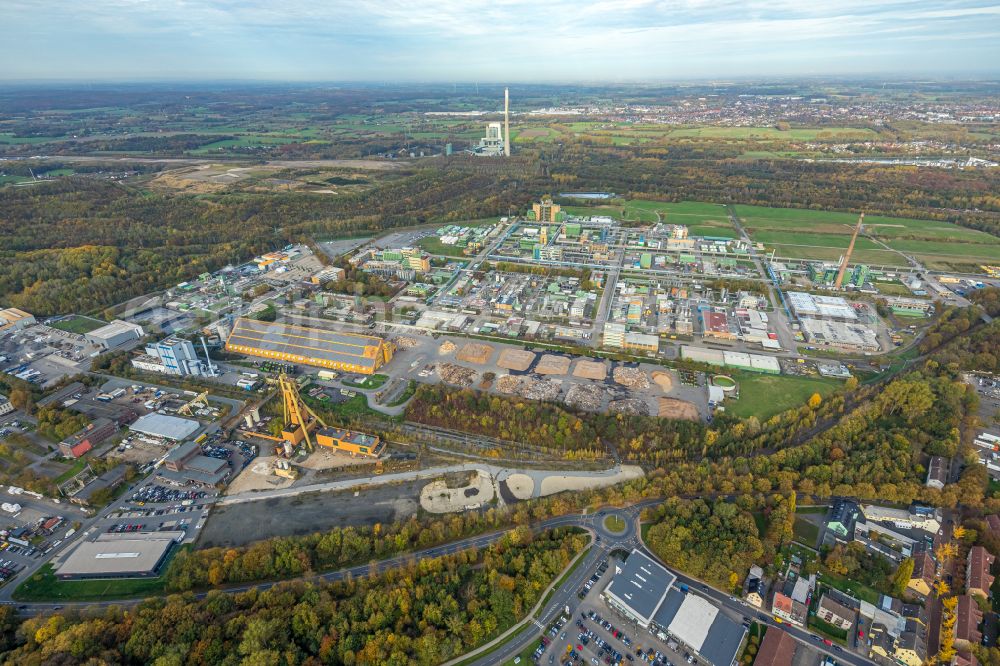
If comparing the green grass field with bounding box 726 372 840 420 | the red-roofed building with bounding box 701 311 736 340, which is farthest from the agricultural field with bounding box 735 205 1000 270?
the green grass field with bounding box 726 372 840 420

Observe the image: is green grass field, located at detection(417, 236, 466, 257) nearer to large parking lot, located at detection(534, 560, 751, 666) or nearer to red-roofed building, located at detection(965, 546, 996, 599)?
large parking lot, located at detection(534, 560, 751, 666)

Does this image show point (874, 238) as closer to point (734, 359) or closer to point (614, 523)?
point (734, 359)

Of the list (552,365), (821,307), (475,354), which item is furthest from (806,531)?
(821,307)

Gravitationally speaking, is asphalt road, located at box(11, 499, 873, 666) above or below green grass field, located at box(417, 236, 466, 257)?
below

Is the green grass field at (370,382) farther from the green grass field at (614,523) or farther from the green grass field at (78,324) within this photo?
the green grass field at (78,324)

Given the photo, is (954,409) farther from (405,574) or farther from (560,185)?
(560,185)

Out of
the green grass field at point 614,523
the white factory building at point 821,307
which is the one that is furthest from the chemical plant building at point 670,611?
the white factory building at point 821,307

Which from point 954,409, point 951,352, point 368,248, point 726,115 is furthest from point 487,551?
point 726,115
